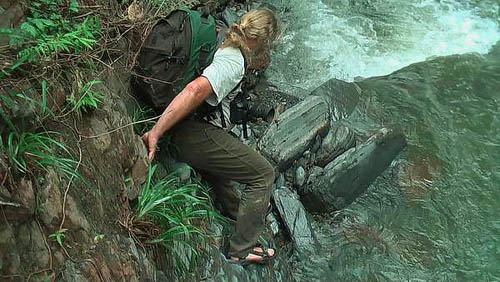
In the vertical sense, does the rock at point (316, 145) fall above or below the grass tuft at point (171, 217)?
below

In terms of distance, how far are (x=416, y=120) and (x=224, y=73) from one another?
3.90m

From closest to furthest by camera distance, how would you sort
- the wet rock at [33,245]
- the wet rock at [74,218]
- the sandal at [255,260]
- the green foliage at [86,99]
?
the wet rock at [33,245], the wet rock at [74,218], the green foliage at [86,99], the sandal at [255,260]

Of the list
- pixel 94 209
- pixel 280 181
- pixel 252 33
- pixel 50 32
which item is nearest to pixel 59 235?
pixel 94 209

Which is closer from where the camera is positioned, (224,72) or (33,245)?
(33,245)

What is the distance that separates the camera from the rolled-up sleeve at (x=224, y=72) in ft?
11.1

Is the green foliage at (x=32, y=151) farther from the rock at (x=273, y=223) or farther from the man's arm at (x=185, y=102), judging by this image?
the rock at (x=273, y=223)

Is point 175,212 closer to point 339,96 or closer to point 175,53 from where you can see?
point 175,53

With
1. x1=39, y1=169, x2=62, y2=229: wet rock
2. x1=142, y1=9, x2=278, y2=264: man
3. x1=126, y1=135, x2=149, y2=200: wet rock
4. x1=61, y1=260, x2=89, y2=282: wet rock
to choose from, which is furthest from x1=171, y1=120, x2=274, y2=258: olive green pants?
x1=61, y1=260, x2=89, y2=282: wet rock

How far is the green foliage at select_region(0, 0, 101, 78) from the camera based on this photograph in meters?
2.69

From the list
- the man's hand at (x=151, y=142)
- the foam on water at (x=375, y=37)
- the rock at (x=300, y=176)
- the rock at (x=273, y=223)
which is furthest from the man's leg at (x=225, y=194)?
the foam on water at (x=375, y=37)

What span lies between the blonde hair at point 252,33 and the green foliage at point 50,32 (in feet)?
2.69

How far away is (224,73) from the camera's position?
3.40 meters

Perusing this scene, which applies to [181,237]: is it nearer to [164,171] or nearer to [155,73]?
[164,171]

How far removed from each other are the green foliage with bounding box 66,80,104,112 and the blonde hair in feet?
3.05
